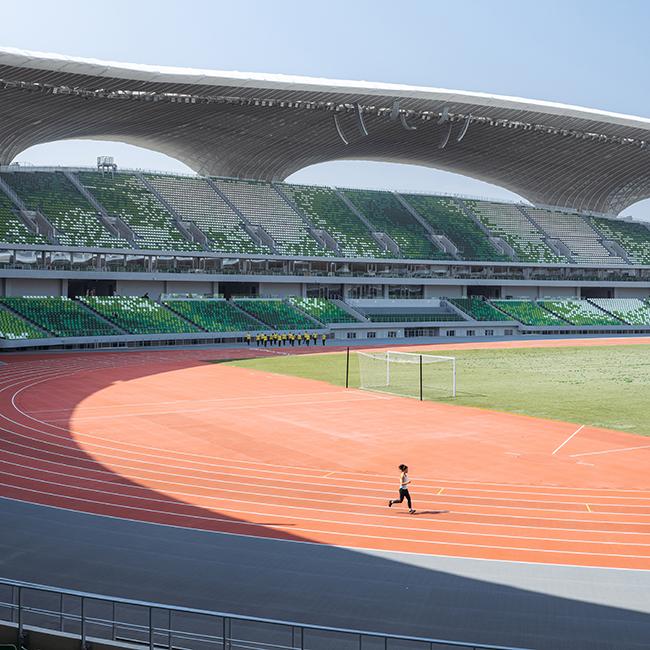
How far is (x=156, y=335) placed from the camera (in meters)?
56.0

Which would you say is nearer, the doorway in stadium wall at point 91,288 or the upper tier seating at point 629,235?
the doorway in stadium wall at point 91,288

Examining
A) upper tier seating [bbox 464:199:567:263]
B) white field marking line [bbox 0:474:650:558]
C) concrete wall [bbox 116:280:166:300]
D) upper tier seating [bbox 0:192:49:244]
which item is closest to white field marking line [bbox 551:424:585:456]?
white field marking line [bbox 0:474:650:558]

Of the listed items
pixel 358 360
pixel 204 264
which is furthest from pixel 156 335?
pixel 358 360

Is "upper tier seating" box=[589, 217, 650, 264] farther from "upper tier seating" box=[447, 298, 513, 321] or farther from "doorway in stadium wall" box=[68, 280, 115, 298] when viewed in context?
"doorway in stadium wall" box=[68, 280, 115, 298]

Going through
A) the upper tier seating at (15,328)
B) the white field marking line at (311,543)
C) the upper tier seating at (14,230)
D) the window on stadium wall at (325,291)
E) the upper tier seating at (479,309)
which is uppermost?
the upper tier seating at (14,230)

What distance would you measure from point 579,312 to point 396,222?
18.6 m

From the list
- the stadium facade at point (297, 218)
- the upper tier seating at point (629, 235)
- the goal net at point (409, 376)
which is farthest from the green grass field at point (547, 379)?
the upper tier seating at point (629, 235)

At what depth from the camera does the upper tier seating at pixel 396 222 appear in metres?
75.6

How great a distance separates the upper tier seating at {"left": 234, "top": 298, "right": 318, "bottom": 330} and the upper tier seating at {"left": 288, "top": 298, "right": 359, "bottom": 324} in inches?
37.4

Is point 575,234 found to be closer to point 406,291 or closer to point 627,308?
point 627,308

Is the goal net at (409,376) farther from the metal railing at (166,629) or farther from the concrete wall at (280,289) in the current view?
the metal railing at (166,629)

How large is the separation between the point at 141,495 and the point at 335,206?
205 feet

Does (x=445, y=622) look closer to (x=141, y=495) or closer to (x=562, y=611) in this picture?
(x=562, y=611)

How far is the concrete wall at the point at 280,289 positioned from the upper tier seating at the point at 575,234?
29031 millimetres
